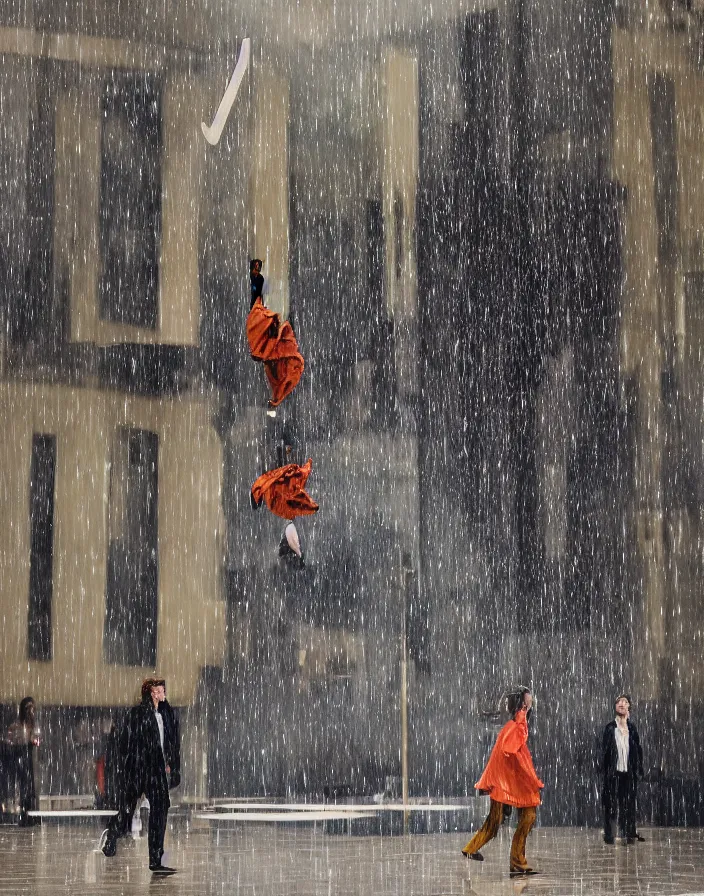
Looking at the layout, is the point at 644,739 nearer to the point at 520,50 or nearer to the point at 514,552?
the point at 514,552

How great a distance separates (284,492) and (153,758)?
236 cm

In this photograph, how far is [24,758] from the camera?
56.3 ft

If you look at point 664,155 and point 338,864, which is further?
point 664,155

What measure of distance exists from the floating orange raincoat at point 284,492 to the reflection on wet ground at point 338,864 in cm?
266

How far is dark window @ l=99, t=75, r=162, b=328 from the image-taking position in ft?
73.6

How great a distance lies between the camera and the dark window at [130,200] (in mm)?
22438

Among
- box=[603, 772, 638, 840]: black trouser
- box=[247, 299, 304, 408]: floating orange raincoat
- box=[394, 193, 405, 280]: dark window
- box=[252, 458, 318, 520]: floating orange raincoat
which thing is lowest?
box=[603, 772, 638, 840]: black trouser

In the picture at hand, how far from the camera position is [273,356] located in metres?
11.0

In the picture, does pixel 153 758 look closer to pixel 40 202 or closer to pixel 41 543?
pixel 41 543

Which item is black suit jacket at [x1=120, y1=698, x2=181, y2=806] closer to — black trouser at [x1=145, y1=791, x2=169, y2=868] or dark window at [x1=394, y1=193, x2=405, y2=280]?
black trouser at [x1=145, y1=791, x2=169, y2=868]

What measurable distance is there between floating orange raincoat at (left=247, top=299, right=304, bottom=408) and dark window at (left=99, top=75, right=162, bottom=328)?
11.7 metres

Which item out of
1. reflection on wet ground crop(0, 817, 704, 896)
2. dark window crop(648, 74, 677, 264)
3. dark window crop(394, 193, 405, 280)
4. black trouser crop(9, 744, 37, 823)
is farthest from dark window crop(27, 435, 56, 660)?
dark window crop(648, 74, 677, 264)

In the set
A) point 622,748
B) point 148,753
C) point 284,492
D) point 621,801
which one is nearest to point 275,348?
point 284,492

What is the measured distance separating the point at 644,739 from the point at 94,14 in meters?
13.0
